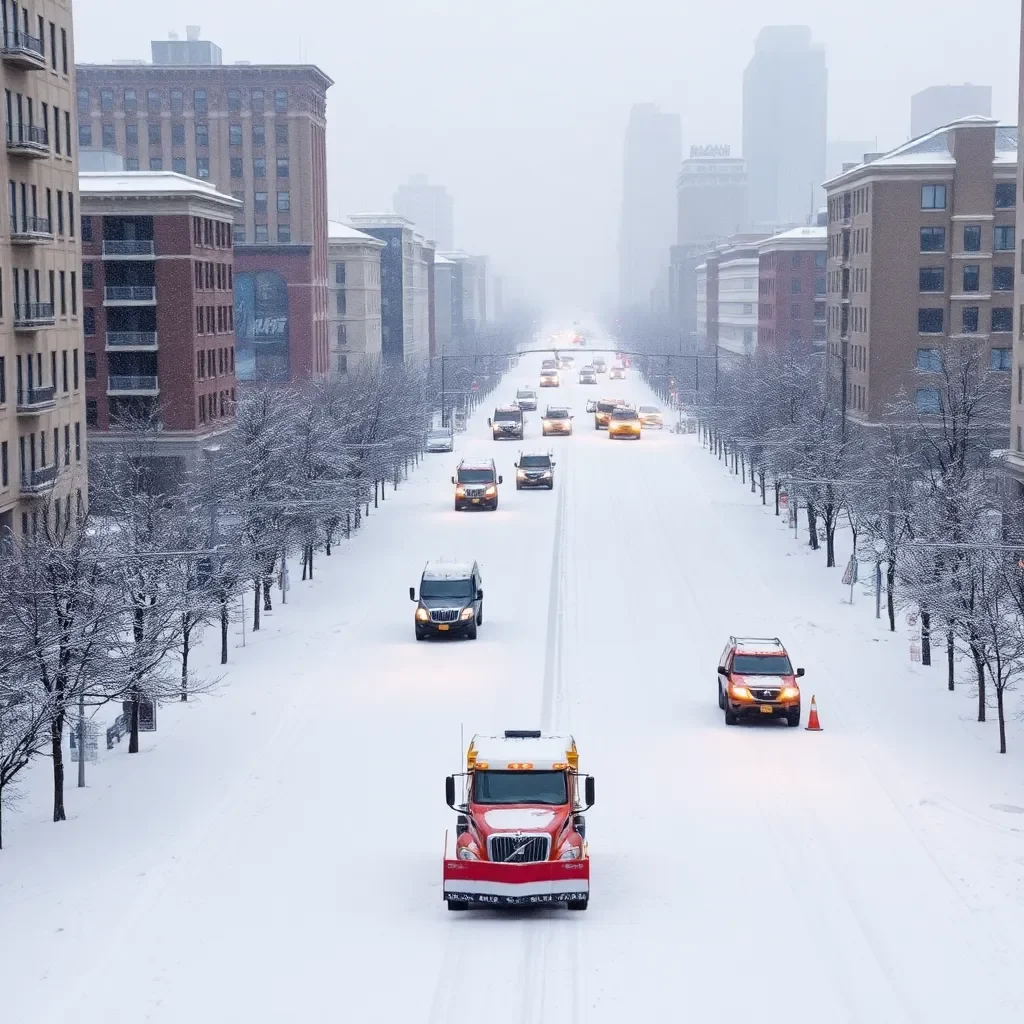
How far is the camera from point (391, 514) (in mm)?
78062

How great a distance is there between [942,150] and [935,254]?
19.5 feet

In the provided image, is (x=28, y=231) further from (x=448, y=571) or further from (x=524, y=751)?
(x=524, y=751)

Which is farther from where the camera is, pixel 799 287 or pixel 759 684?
pixel 799 287

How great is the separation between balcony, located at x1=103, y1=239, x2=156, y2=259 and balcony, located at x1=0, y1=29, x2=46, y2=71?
84.0 ft

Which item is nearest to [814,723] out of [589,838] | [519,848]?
[589,838]

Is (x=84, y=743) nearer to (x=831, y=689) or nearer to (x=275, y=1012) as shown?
(x=275, y=1012)

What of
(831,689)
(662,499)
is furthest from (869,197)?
(831,689)

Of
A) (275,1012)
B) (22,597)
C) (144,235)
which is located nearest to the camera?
(275,1012)

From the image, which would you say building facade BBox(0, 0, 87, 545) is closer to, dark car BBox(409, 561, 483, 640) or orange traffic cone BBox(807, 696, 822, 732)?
dark car BBox(409, 561, 483, 640)

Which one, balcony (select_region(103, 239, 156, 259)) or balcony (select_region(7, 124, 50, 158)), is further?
balcony (select_region(103, 239, 156, 259))

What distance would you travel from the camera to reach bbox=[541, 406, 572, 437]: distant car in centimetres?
11825

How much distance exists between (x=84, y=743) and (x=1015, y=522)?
2761 cm

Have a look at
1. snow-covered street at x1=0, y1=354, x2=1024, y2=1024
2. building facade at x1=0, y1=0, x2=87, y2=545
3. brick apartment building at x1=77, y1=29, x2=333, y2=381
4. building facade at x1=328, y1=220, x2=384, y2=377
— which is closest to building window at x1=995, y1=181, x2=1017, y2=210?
snow-covered street at x1=0, y1=354, x2=1024, y2=1024

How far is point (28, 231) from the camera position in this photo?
57.6 m
